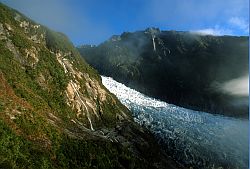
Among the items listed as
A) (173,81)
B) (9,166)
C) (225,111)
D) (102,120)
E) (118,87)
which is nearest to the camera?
(9,166)

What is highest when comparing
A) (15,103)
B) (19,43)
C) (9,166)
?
(19,43)

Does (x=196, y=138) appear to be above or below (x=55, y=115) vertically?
above

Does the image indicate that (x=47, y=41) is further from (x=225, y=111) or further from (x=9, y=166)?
(x=225, y=111)

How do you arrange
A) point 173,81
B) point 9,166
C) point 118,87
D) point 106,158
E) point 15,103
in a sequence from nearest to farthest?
point 9,166, point 15,103, point 106,158, point 118,87, point 173,81

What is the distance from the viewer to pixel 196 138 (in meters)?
110

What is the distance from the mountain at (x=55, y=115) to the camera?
49.8 metres

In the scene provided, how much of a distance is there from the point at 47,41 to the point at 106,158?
44.7 m

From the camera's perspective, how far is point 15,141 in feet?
153

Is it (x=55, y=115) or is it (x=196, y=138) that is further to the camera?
(x=196, y=138)

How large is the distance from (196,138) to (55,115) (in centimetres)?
5231

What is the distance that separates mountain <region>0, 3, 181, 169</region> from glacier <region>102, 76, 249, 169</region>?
11.3 m

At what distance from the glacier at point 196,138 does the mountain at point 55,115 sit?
11345mm

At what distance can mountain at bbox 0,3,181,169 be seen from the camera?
4978 cm

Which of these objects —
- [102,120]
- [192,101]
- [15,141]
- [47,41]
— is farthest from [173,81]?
[15,141]
